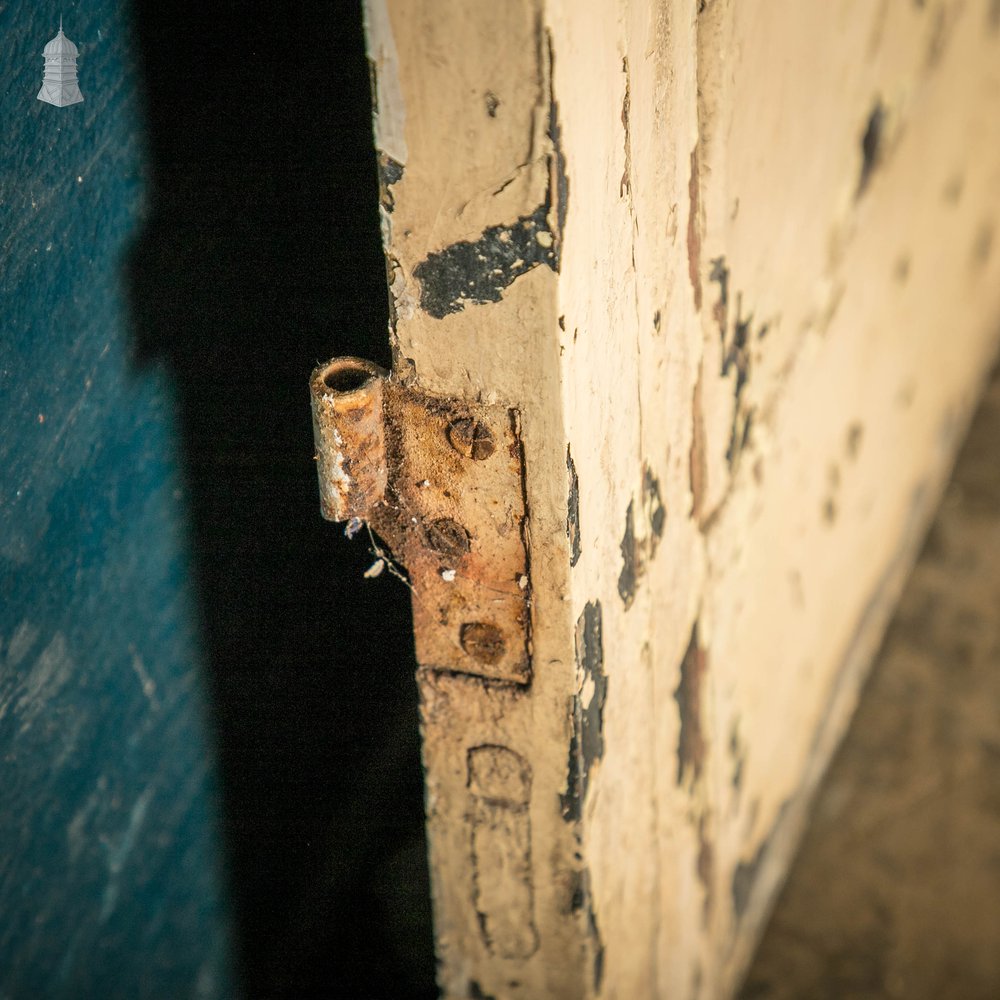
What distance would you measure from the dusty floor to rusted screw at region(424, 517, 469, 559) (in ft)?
4.24

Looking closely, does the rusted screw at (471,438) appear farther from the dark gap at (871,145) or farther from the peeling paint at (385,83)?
the dark gap at (871,145)

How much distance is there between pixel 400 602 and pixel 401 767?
0.17m

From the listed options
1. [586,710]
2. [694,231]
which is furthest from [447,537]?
[694,231]

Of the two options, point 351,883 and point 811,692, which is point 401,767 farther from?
point 811,692

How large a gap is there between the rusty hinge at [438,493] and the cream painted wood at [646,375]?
1 centimetres

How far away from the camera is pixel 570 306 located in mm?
554

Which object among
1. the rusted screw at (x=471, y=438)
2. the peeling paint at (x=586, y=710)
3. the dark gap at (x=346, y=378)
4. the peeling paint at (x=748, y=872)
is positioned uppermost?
the dark gap at (x=346, y=378)

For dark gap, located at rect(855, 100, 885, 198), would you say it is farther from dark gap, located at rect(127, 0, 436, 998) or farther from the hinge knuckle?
the hinge knuckle

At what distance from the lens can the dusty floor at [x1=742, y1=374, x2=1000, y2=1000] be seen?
1.65 metres

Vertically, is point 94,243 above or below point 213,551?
above

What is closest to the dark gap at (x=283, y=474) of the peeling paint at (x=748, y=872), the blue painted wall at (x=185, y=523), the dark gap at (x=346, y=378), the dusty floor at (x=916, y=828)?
the blue painted wall at (x=185, y=523)

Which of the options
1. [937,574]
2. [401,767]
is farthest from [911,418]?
[401,767]

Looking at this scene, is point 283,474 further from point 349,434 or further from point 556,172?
point 556,172

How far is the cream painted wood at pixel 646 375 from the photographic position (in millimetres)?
525
